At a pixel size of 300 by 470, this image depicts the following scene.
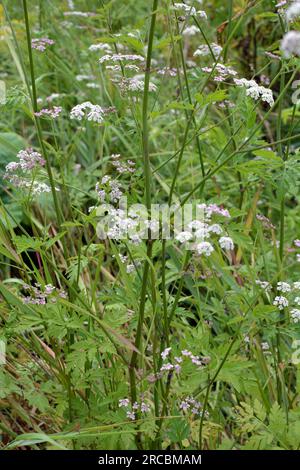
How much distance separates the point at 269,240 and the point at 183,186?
898 millimetres

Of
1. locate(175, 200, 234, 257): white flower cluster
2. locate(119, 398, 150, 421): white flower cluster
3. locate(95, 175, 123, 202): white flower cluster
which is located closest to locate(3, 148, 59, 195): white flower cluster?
→ locate(95, 175, 123, 202): white flower cluster

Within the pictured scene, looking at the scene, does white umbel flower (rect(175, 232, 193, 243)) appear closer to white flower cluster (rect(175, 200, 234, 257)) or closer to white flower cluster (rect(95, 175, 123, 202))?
white flower cluster (rect(175, 200, 234, 257))

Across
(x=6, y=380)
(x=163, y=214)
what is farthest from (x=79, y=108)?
(x=6, y=380)

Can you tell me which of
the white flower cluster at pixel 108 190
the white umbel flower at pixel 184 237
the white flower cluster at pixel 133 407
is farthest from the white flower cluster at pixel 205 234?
the white flower cluster at pixel 133 407

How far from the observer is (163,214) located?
1571 millimetres

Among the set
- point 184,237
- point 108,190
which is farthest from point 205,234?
point 108,190

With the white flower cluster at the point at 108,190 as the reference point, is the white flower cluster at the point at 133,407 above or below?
below

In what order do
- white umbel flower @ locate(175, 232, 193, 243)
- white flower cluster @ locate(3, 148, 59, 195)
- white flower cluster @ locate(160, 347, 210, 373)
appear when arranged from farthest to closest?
white flower cluster @ locate(3, 148, 59, 195)
white flower cluster @ locate(160, 347, 210, 373)
white umbel flower @ locate(175, 232, 193, 243)

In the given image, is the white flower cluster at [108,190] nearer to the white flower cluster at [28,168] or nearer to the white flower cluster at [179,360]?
the white flower cluster at [28,168]

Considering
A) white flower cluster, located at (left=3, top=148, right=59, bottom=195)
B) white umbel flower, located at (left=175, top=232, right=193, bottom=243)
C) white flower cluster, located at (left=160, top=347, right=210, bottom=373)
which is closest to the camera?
white umbel flower, located at (left=175, top=232, right=193, bottom=243)

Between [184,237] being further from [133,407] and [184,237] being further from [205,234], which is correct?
[133,407]

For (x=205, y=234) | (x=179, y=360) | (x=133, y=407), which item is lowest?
(x=133, y=407)
